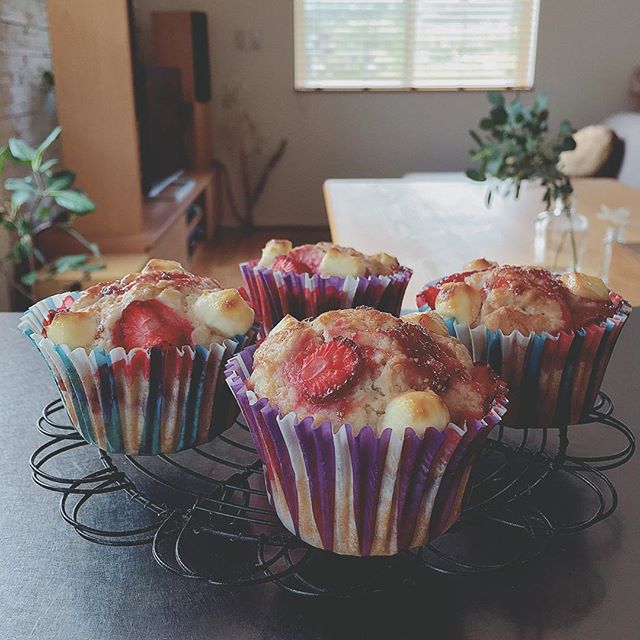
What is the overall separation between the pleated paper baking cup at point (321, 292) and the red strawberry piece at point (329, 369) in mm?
265

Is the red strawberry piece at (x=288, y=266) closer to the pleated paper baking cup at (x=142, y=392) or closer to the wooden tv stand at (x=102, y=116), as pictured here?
the pleated paper baking cup at (x=142, y=392)

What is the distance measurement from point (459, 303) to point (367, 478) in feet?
0.83

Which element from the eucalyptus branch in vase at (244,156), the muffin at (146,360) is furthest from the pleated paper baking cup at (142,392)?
the eucalyptus branch in vase at (244,156)

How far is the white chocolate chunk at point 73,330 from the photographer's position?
69 cm

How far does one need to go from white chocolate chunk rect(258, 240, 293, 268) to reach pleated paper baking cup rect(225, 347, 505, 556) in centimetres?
38

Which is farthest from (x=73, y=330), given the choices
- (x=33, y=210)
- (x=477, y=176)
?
(x=33, y=210)

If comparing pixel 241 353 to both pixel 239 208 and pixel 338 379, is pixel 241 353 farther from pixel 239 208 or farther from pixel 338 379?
pixel 239 208

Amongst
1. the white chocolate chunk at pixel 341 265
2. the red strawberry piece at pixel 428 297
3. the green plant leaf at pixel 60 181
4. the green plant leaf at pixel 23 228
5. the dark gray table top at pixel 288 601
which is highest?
the white chocolate chunk at pixel 341 265

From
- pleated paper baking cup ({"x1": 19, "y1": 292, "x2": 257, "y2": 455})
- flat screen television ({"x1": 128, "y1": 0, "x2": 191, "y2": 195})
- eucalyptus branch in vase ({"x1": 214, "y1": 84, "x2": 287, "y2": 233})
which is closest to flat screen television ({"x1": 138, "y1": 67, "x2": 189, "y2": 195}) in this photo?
flat screen television ({"x1": 128, "y1": 0, "x2": 191, "y2": 195})

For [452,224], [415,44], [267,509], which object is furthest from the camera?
[415,44]

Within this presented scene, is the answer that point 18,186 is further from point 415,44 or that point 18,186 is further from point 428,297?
point 415,44

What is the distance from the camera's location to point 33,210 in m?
2.92

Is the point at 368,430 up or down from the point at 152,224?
up

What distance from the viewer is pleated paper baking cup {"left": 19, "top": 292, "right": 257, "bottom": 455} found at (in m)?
0.68
